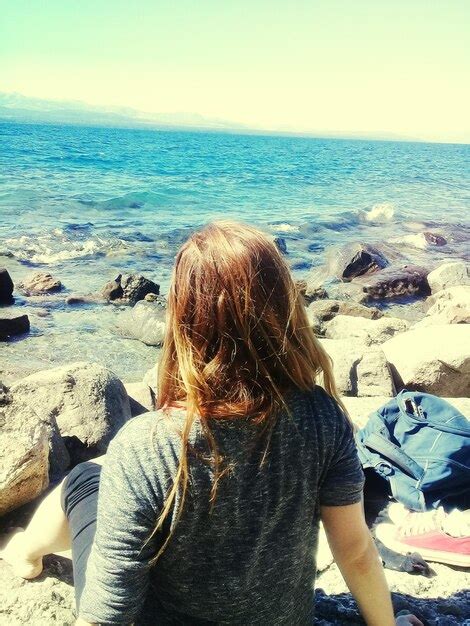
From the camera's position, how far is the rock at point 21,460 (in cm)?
302

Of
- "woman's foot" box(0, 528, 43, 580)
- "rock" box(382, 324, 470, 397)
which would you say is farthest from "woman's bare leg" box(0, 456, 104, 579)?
"rock" box(382, 324, 470, 397)

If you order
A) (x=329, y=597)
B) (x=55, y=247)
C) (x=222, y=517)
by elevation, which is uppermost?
(x=222, y=517)

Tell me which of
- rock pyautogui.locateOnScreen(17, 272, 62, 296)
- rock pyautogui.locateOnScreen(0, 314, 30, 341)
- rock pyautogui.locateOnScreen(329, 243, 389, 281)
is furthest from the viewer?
rock pyautogui.locateOnScreen(329, 243, 389, 281)

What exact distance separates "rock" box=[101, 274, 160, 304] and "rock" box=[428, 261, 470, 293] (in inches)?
230

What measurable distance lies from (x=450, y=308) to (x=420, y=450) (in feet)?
20.4

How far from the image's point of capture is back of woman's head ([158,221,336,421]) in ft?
4.67

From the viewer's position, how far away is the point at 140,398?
16.9 feet

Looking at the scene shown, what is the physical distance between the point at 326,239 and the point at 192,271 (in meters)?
17.0

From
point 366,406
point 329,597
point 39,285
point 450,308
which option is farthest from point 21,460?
point 39,285

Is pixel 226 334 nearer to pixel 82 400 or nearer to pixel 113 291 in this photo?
pixel 82 400

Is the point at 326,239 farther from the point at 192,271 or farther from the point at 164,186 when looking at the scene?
the point at 192,271

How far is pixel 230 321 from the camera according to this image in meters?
1.44

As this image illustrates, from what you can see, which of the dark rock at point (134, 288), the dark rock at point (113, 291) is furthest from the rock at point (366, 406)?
the dark rock at point (113, 291)

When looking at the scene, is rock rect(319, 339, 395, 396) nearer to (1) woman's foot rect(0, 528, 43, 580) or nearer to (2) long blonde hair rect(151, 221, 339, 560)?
(1) woman's foot rect(0, 528, 43, 580)
